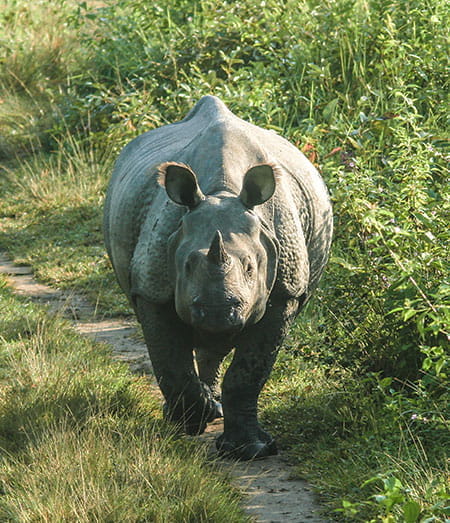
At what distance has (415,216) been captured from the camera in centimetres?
535

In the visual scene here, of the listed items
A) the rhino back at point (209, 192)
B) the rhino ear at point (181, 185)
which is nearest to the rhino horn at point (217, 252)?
the rhino ear at point (181, 185)

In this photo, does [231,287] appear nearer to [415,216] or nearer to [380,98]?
[415,216]

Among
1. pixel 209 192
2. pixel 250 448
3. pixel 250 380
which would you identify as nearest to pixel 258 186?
pixel 209 192

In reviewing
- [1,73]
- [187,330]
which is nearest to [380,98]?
[187,330]

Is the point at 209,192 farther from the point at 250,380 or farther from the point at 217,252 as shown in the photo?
the point at 250,380

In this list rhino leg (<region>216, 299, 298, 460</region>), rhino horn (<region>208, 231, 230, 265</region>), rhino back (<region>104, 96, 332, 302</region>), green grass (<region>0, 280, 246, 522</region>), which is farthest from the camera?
rhino leg (<region>216, 299, 298, 460</region>)

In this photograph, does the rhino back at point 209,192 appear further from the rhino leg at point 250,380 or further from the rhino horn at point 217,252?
the rhino horn at point 217,252

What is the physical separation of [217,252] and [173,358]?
1.11m

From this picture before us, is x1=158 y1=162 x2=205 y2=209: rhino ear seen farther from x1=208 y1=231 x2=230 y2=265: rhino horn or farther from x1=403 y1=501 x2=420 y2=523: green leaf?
x1=403 y1=501 x2=420 y2=523: green leaf

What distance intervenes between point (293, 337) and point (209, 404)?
1.14 meters

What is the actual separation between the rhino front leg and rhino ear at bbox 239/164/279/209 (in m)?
0.78

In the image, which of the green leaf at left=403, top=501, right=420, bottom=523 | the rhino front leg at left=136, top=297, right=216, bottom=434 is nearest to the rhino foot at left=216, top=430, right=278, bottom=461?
the rhino front leg at left=136, top=297, right=216, bottom=434

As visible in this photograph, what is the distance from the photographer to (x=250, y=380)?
519cm

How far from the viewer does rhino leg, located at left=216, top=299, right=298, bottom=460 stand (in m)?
5.17
